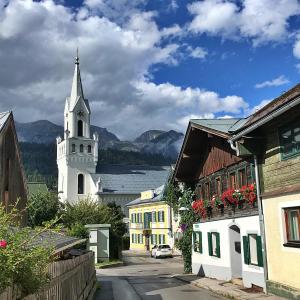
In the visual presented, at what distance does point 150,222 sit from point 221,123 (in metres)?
45.2

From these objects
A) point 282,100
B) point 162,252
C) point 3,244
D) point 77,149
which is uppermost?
point 77,149

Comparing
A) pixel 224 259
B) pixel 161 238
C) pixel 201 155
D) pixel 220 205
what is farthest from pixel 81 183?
pixel 220 205

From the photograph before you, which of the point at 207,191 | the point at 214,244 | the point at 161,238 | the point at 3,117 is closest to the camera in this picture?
the point at 3,117

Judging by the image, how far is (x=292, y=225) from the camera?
14.4m

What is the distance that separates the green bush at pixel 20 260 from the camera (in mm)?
4398

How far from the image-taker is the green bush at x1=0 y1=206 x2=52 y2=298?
440cm

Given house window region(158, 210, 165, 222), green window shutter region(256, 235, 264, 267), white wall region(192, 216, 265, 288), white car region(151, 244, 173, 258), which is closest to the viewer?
green window shutter region(256, 235, 264, 267)

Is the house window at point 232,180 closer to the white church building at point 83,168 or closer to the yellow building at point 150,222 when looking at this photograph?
the yellow building at point 150,222

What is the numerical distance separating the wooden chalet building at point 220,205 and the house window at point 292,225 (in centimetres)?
224

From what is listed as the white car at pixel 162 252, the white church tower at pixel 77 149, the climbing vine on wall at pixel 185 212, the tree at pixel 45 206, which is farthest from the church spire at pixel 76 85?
the climbing vine on wall at pixel 185 212

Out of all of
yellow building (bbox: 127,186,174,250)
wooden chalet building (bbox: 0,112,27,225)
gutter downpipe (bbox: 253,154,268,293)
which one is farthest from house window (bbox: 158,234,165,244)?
gutter downpipe (bbox: 253,154,268,293)

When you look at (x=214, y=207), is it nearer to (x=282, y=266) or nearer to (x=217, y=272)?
(x=217, y=272)

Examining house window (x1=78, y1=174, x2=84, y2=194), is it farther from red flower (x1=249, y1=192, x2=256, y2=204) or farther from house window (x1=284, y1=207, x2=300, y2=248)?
house window (x1=284, y1=207, x2=300, y2=248)

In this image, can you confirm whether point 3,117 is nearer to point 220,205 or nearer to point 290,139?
point 220,205
